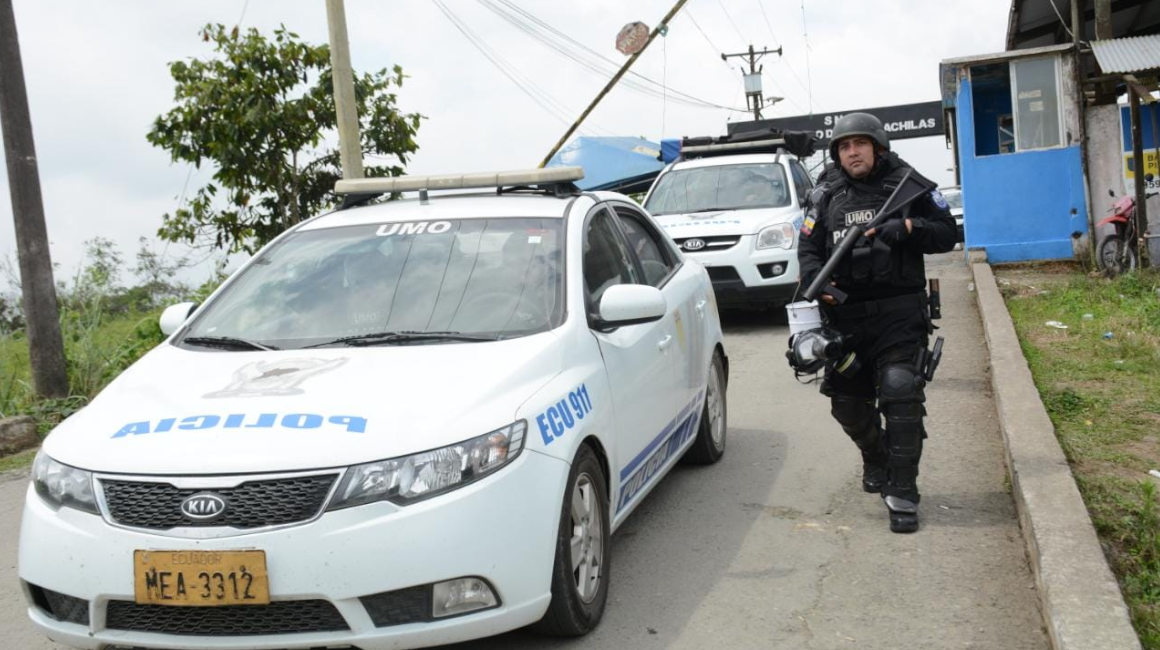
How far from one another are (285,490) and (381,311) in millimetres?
1324

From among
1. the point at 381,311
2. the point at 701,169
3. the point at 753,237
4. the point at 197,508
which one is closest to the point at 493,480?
the point at 197,508

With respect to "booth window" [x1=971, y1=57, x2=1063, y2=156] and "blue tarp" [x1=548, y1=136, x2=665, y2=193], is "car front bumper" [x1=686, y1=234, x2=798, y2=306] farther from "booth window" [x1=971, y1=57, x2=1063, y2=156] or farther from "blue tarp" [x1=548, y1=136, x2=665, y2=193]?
"blue tarp" [x1=548, y1=136, x2=665, y2=193]

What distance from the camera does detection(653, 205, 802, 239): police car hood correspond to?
39.9ft

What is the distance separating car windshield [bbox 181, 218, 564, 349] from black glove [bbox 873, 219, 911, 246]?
56.2 inches

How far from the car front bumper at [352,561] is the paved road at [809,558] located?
23.4 inches

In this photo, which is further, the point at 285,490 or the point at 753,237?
the point at 753,237

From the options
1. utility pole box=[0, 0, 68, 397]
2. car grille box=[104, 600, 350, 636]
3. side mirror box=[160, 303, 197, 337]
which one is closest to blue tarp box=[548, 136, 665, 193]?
utility pole box=[0, 0, 68, 397]

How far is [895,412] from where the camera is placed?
5414 mm

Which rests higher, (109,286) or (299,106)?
(299,106)

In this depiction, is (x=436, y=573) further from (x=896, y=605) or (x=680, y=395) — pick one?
(x=680, y=395)

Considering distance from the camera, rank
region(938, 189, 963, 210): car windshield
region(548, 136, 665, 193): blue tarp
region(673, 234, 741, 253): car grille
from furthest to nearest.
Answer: region(938, 189, 963, 210): car windshield < region(548, 136, 665, 193): blue tarp < region(673, 234, 741, 253): car grille

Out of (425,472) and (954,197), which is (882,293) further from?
(954,197)

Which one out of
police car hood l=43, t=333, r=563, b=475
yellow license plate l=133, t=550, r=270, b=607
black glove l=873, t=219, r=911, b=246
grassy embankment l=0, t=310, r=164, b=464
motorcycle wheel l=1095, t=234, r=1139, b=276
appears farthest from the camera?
motorcycle wheel l=1095, t=234, r=1139, b=276

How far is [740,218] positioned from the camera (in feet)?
40.6
